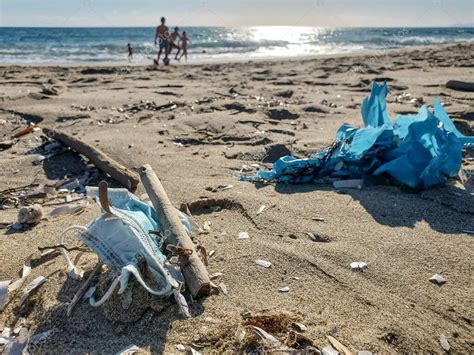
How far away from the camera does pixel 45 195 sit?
308 cm

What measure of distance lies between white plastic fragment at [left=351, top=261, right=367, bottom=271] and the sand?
4 centimetres

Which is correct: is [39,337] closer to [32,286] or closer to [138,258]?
[32,286]

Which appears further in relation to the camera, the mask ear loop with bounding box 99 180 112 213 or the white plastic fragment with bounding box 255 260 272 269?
the white plastic fragment with bounding box 255 260 272 269

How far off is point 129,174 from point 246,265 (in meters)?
1.41

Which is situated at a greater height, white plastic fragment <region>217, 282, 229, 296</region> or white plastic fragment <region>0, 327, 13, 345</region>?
white plastic fragment <region>217, 282, 229, 296</region>

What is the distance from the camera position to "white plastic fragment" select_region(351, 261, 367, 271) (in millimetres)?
2057

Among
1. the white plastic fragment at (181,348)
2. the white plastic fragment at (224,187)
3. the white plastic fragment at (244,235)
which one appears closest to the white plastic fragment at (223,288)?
the white plastic fragment at (181,348)

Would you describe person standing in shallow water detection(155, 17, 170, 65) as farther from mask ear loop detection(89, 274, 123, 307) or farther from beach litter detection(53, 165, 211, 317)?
mask ear loop detection(89, 274, 123, 307)

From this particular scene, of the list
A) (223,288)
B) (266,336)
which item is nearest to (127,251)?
(223,288)

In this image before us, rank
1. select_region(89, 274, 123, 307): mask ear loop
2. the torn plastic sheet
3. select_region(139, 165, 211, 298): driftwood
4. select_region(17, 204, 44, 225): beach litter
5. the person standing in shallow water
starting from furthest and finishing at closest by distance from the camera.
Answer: the person standing in shallow water < the torn plastic sheet < select_region(17, 204, 44, 225): beach litter < select_region(139, 165, 211, 298): driftwood < select_region(89, 274, 123, 307): mask ear loop

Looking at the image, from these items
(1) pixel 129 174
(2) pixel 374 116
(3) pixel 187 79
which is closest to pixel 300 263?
(1) pixel 129 174

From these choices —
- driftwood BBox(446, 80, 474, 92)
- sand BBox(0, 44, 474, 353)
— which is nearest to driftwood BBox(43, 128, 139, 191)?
sand BBox(0, 44, 474, 353)

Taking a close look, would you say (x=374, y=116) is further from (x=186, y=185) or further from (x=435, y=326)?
(x=435, y=326)

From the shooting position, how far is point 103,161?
335 centimetres
